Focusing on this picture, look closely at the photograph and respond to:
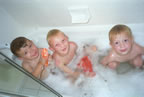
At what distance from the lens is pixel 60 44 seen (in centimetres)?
138

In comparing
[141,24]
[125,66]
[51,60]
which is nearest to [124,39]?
[125,66]

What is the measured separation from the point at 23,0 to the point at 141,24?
1000mm

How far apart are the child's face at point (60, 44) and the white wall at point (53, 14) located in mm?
247

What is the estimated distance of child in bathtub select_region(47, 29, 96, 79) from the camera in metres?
1.37

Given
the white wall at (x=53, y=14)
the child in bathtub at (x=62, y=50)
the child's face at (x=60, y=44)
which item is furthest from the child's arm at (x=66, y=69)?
the white wall at (x=53, y=14)

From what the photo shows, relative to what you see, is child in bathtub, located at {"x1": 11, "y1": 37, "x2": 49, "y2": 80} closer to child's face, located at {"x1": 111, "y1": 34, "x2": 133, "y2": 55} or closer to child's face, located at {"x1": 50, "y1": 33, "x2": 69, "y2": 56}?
child's face, located at {"x1": 50, "y1": 33, "x2": 69, "y2": 56}

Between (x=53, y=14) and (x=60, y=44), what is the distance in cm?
32

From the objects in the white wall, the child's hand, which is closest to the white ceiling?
the white wall

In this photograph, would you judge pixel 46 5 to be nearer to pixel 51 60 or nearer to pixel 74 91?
pixel 51 60

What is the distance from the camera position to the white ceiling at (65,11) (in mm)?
1336

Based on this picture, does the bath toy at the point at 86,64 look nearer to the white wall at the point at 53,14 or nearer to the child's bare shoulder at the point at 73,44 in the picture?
the child's bare shoulder at the point at 73,44

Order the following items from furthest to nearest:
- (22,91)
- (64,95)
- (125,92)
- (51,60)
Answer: (51,60)
(64,95)
(125,92)
(22,91)

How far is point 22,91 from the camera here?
1150 millimetres

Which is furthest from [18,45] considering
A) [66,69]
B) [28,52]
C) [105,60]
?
[105,60]
